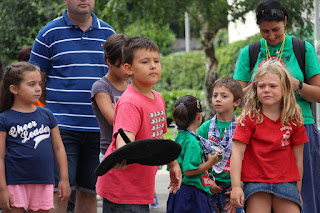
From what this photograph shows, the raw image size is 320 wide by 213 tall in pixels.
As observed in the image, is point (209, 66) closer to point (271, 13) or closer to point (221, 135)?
point (221, 135)

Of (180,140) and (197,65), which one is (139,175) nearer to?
(180,140)

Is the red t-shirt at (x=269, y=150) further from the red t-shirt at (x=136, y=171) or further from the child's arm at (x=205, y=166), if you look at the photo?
the red t-shirt at (x=136, y=171)

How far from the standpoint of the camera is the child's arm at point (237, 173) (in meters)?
4.12

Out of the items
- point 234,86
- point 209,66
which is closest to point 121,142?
point 234,86

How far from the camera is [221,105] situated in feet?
17.0

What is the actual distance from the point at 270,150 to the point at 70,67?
191cm

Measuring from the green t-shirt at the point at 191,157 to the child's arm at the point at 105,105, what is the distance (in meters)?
0.78

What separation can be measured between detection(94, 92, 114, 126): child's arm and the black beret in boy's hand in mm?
745

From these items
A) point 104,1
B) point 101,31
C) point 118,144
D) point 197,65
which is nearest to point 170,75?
point 197,65

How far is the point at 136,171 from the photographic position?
383 cm

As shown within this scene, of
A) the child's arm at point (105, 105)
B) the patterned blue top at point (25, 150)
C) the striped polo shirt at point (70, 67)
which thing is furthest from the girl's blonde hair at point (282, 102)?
the patterned blue top at point (25, 150)

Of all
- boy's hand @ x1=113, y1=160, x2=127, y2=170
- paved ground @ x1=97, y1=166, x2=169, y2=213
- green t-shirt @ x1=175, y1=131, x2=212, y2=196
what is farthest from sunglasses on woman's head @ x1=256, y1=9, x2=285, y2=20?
paved ground @ x1=97, y1=166, x2=169, y2=213

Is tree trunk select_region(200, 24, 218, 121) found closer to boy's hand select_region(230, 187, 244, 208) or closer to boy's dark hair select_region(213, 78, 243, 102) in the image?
boy's dark hair select_region(213, 78, 243, 102)

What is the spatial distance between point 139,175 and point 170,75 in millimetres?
24181
